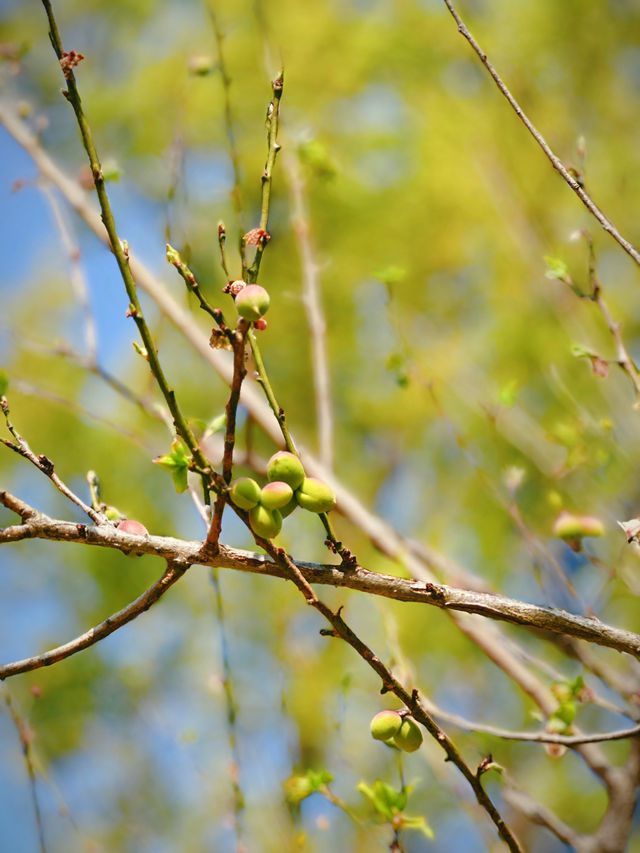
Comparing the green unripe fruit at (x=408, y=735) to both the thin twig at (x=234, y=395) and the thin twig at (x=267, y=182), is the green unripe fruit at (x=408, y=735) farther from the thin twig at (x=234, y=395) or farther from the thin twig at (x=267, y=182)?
the thin twig at (x=267, y=182)

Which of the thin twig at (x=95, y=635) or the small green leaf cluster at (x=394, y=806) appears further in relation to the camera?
the small green leaf cluster at (x=394, y=806)

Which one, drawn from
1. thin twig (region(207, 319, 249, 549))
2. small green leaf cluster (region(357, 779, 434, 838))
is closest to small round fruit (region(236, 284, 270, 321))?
thin twig (region(207, 319, 249, 549))

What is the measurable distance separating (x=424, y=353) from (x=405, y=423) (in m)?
0.98

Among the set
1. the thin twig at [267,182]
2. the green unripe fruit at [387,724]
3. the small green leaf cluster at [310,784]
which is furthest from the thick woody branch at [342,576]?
the small green leaf cluster at [310,784]

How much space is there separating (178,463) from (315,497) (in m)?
0.13

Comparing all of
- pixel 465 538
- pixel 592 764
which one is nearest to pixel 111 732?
pixel 465 538

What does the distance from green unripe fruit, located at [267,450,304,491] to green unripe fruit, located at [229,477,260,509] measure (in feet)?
0.15

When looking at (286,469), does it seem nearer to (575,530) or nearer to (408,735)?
(408,735)

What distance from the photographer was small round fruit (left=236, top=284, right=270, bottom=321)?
55 centimetres

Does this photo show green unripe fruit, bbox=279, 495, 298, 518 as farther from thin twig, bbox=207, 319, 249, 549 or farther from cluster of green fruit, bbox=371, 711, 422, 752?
cluster of green fruit, bbox=371, 711, 422, 752

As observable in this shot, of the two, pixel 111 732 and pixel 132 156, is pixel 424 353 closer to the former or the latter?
pixel 132 156

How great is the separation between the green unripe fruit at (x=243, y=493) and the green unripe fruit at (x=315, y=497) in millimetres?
62

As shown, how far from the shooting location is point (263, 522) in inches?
24.2

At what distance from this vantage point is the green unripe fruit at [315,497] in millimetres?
658
